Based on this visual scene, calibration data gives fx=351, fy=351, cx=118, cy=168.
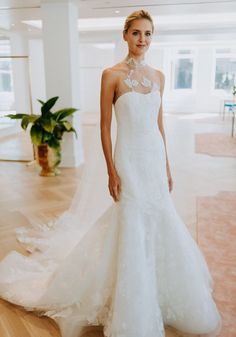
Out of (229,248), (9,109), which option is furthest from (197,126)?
(229,248)

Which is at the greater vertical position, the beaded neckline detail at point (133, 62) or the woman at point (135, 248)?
the beaded neckline detail at point (133, 62)

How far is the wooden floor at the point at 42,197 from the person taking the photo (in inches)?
80.4

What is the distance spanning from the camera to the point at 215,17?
28.5 feet

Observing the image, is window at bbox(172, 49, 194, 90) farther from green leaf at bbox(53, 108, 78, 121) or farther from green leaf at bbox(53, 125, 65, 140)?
green leaf at bbox(53, 125, 65, 140)

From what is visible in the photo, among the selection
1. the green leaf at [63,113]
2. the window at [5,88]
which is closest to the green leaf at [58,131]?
the green leaf at [63,113]

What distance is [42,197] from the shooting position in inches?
168

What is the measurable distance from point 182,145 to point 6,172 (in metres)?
3.72

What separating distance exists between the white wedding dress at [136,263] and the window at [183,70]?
13910 mm

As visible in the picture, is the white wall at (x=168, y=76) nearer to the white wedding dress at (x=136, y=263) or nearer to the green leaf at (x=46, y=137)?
the green leaf at (x=46, y=137)

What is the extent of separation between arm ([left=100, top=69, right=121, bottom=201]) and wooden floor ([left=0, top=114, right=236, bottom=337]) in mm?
862

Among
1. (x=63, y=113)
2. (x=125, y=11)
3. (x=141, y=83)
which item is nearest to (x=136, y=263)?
(x=141, y=83)

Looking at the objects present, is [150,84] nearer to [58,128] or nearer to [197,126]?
[58,128]

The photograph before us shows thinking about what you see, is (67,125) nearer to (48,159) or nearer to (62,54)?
(48,159)

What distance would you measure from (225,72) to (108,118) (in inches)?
564
